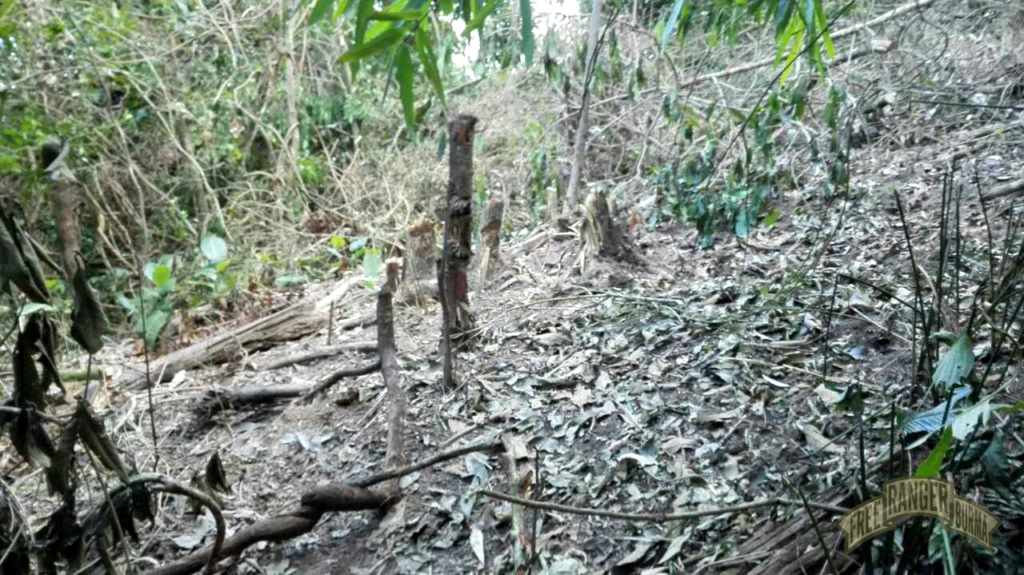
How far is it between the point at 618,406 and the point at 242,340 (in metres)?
2.22

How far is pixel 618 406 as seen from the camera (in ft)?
7.71

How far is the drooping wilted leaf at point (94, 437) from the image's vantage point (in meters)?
1.49

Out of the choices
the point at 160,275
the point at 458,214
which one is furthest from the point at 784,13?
the point at 160,275

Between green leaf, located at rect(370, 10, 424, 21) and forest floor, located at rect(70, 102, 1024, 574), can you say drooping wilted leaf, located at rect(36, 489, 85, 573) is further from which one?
green leaf, located at rect(370, 10, 424, 21)

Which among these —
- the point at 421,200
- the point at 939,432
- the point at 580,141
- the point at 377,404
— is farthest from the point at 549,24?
the point at 939,432

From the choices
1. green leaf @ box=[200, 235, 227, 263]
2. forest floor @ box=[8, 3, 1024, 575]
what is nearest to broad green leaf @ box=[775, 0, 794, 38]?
forest floor @ box=[8, 3, 1024, 575]

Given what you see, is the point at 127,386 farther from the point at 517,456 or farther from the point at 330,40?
the point at 330,40

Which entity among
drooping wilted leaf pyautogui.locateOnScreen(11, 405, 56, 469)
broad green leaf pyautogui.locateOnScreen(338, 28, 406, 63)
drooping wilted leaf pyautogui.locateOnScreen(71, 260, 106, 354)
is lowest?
drooping wilted leaf pyautogui.locateOnScreen(11, 405, 56, 469)

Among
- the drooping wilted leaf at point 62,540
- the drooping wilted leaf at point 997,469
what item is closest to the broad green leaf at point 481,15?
the drooping wilted leaf at point 997,469

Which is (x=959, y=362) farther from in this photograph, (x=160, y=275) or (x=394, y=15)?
(x=160, y=275)

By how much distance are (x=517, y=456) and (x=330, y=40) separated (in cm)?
658

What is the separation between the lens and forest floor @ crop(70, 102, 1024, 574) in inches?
73.1

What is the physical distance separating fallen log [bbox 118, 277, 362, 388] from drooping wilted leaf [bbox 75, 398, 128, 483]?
78.4 inches

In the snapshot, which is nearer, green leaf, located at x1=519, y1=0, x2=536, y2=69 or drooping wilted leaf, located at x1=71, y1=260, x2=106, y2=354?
green leaf, located at x1=519, y1=0, x2=536, y2=69
